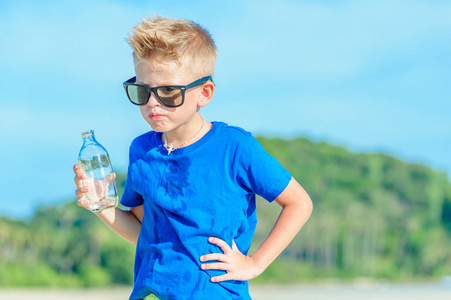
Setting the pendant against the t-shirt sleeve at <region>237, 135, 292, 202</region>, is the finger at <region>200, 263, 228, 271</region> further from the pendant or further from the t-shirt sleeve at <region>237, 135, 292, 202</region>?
the pendant

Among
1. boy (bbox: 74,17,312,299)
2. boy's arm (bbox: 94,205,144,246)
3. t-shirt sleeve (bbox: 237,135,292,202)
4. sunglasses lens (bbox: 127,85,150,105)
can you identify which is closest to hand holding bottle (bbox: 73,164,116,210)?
boy's arm (bbox: 94,205,144,246)

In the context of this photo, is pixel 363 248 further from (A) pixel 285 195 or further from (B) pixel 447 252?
(A) pixel 285 195

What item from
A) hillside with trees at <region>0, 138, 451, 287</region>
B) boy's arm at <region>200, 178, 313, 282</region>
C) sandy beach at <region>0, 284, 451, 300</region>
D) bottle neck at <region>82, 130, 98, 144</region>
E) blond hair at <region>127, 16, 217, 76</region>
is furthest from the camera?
sandy beach at <region>0, 284, 451, 300</region>

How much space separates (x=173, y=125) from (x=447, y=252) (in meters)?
40.2

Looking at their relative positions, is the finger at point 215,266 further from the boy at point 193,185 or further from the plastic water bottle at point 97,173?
the plastic water bottle at point 97,173

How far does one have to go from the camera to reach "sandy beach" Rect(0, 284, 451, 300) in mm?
36969

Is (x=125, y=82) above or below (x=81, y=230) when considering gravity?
above

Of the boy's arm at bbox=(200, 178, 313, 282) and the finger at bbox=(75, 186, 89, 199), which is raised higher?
the finger at bbox=(75, 186, 89, 199)

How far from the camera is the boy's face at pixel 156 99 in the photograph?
2912 millimetres

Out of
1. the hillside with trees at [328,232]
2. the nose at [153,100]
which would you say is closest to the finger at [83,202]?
the nose at [153,100]

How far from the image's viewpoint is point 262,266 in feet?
10.1

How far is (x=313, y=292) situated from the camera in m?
41.3

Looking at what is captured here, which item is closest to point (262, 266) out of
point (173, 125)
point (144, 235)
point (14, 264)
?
point (144, 235)

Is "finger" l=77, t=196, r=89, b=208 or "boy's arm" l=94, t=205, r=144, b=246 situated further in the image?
"boy's arm" l=94, t=205, r=144, b=246
